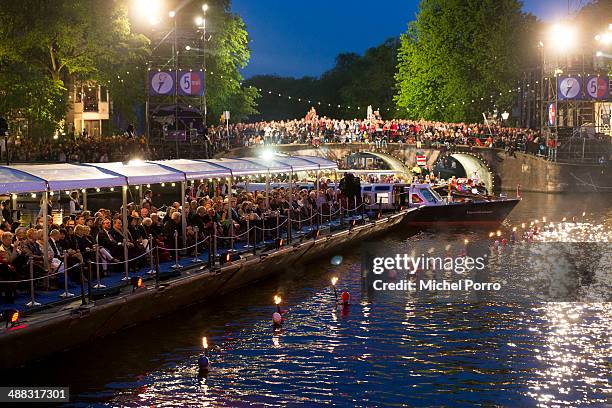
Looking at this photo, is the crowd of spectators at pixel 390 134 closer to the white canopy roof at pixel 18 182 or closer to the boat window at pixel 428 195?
the boat window at pixel 428 195

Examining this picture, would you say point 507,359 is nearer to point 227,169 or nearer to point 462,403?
point 462,403

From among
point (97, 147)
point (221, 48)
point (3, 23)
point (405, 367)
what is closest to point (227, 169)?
point (405, 367)

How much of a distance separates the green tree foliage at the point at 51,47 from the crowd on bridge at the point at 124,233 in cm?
A: 1621

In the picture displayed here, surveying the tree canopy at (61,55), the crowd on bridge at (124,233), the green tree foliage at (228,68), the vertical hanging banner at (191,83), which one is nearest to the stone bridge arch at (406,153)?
the green tree foliage at (228,68)

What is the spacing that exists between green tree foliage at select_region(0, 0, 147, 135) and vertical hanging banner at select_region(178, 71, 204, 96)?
10.9 ft

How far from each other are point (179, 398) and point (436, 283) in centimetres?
A: 1507

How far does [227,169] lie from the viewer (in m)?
33.3

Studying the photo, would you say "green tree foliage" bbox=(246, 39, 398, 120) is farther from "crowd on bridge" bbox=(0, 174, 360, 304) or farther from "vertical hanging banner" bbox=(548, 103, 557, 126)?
"crowd on bridge" bbox=(0, 174, 360, 304)

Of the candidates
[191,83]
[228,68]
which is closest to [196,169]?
[191,83]

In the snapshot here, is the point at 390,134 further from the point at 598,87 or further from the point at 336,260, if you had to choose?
the point at 336,260

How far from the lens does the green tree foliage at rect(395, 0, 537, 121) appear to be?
86938 mm

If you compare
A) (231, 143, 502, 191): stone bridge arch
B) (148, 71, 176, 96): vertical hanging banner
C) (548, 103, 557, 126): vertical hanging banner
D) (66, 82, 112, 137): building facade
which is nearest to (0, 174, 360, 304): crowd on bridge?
(148, 71, 176, 96): vertical hanging banner

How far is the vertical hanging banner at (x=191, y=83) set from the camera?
58.4 metres

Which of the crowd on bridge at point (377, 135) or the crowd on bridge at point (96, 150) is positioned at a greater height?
the crowd on bridge at point (377, 135)
